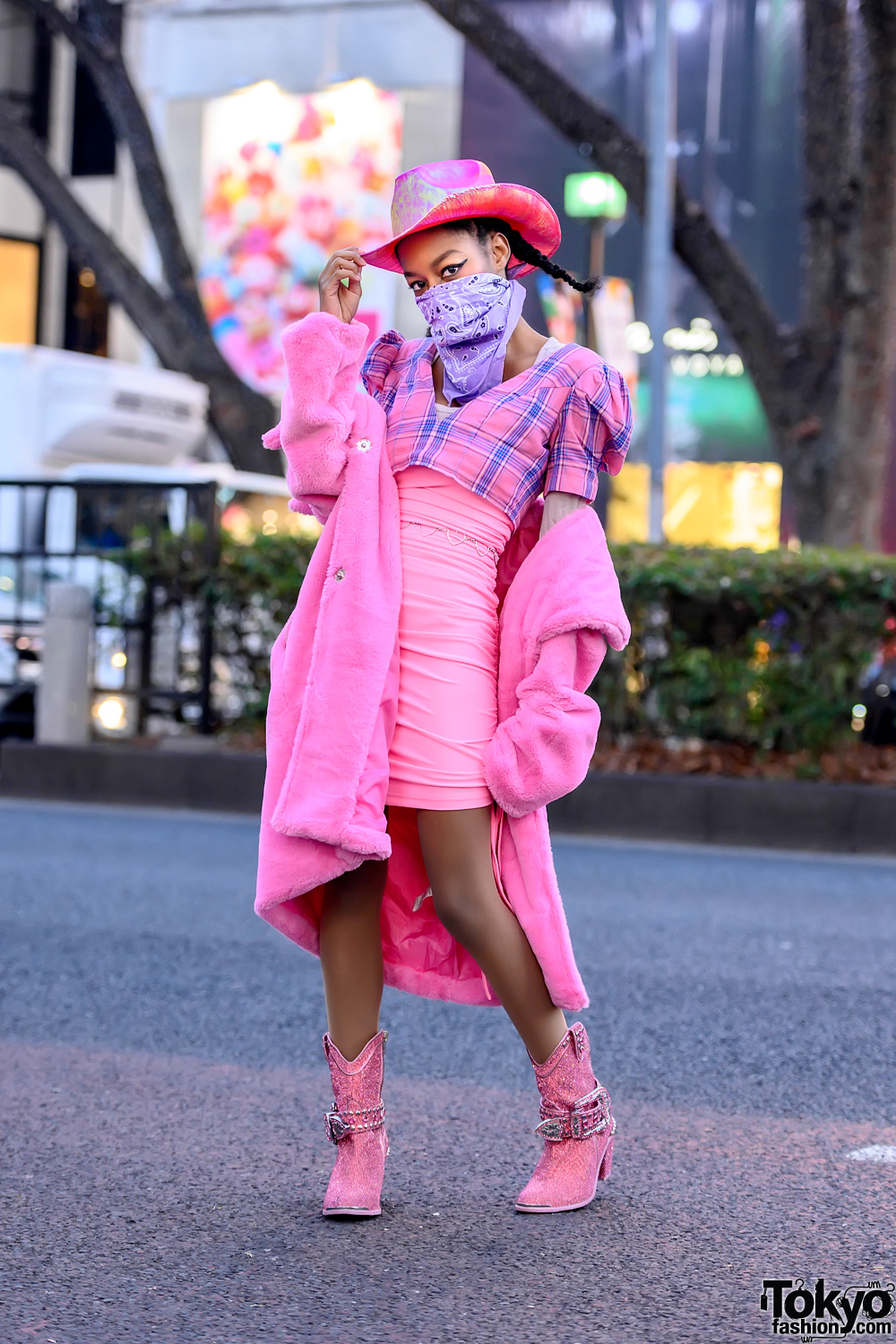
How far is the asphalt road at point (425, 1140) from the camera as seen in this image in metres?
2.82

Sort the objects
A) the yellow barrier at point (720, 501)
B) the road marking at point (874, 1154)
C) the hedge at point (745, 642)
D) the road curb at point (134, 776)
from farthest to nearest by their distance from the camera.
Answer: the yellow barrier at point (720, 501) < the road curb at point (134, 776) < the hedge at point (745, 642) < the road marking at point (874, 1154)

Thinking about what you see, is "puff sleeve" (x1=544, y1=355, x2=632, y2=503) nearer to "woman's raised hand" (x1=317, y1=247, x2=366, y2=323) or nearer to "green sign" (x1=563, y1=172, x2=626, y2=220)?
"woman's raised hand" (x1=317, y1=247, x2=366, y2=323)

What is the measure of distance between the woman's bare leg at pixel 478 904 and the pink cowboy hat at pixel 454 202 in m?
1.02

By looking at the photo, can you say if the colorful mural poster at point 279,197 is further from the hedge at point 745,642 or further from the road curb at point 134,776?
the hedge at point 745,642

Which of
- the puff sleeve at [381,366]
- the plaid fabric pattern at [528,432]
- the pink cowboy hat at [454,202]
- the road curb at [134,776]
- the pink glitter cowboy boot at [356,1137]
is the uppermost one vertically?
the pink cowboy hat at [454,202]

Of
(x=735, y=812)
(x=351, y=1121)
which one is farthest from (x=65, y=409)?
(x=351, y=1121)

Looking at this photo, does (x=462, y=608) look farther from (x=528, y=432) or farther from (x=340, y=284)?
(x=340, y=284)

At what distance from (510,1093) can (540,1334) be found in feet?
5.16

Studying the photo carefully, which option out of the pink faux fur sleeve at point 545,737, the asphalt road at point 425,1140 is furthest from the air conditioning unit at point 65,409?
the pink faux fur sleeve at point 545,737

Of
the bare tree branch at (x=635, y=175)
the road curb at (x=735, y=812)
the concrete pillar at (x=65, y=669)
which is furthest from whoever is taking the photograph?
the bare tree branch at (x=635, y=175)

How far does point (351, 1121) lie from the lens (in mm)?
3225

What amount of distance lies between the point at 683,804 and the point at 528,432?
6830 millimetres

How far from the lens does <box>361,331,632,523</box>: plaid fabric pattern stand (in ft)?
10.6

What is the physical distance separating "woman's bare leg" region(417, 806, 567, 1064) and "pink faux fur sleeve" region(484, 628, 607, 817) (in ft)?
0.29
